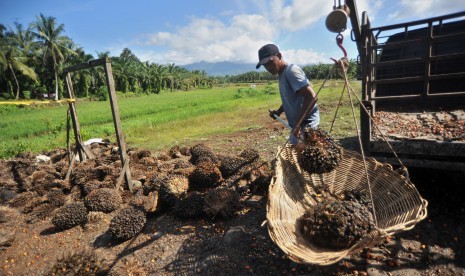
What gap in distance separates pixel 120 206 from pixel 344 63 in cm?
449

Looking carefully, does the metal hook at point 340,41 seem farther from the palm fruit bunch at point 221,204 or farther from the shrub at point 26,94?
the shrub at point 26,94

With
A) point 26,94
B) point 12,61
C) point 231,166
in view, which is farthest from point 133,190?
point 26,94

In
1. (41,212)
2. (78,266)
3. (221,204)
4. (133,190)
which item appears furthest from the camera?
(133,190)

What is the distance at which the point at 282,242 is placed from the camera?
8.67 ft

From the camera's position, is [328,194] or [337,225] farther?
[328,194]

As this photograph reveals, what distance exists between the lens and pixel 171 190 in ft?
15.6

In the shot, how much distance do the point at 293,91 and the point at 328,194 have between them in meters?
1.58

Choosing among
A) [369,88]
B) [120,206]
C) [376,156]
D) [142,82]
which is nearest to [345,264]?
[376,156]

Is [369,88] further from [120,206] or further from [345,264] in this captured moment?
[120,206]

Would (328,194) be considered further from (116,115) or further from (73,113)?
(73,113)

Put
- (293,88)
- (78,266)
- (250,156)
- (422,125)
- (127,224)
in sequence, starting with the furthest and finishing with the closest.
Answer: (250,156), (422,125), (127,224), (293,88), (78,266)

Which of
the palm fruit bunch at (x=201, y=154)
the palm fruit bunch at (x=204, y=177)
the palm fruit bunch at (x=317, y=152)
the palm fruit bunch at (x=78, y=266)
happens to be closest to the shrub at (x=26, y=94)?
the palm fruit bunch at (x=201, y=154)

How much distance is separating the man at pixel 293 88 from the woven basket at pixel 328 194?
51cm

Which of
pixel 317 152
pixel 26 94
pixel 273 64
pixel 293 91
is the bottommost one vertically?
pixel 317 152
